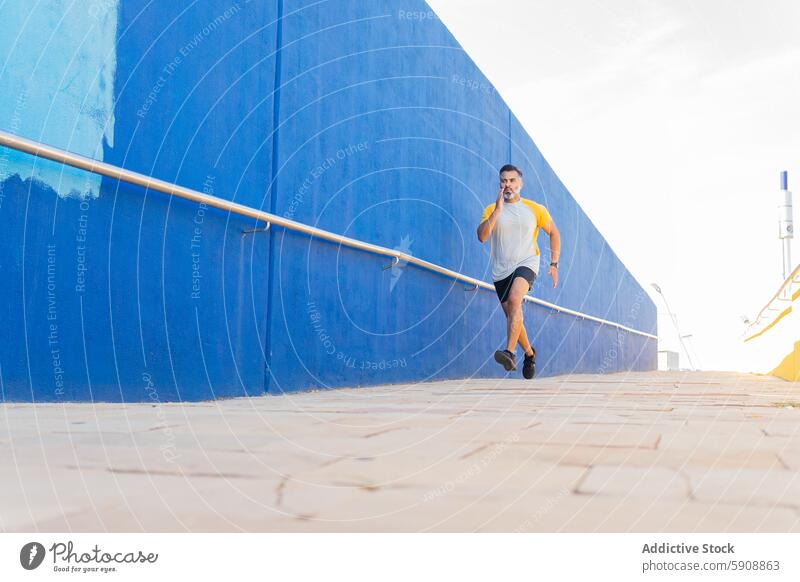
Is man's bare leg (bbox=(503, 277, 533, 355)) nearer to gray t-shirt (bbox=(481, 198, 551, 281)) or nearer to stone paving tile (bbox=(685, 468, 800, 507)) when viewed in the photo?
gray t-shirt (bbox=(481, 198, 551, 281))

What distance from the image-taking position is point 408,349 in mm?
4527

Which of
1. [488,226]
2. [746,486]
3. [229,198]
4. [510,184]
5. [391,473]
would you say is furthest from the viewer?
[510,184]

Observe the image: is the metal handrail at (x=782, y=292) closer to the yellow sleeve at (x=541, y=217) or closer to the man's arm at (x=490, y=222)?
the yellow sleeve at (x=541, y=217)

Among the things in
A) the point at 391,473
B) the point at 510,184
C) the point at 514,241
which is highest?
the point at 510,184

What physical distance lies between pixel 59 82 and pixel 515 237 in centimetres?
358

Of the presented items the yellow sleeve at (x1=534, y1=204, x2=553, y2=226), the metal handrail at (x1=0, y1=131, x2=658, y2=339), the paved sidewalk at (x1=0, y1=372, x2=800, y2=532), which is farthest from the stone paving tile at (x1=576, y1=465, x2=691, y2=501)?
the yellow sleeve at (x1=534, y1=204, x2=553, y2=226)

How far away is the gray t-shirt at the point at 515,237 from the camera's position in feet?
17.0

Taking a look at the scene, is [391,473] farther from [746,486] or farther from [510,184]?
[510,184]

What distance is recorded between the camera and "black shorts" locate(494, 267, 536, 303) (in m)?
5.02

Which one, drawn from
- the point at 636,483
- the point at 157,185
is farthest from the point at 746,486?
the point at 157,185

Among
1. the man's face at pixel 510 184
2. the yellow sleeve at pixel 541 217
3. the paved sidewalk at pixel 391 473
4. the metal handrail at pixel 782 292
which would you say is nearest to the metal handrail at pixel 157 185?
the paved sidewalk at pixel 391 473

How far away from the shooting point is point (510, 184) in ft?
17.6
